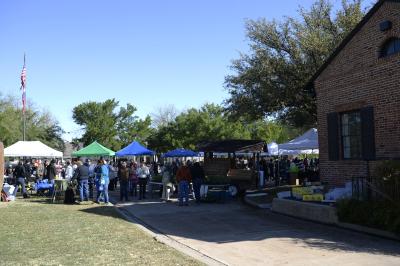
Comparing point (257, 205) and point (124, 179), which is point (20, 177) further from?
point (257, 205)

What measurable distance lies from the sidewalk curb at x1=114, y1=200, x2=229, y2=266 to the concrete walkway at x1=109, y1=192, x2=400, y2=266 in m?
0.10

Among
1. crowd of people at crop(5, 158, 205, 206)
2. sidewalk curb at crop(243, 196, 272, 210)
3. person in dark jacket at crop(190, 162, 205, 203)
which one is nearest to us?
sidewalk curb at crop(243, 196, 272, 210)

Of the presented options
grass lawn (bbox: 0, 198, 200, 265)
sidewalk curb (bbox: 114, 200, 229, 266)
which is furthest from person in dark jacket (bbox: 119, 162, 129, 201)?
sidewalk curb (bbox: 114, 200, 229, 266)

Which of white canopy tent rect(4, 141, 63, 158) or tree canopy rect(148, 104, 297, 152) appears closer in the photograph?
white canopy tent rect(4, 141, 63, 158)

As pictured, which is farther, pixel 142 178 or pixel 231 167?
pixel 231 167

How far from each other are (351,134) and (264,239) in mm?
5703

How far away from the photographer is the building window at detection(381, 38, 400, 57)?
12863mm

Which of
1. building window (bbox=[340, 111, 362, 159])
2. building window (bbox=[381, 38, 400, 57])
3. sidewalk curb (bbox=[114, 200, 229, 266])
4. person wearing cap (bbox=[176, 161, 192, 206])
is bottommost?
sidewalk curb (bbox=[114, 200, 229, 266])

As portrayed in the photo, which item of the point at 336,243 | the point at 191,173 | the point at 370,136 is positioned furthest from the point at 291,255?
the point at 191,173

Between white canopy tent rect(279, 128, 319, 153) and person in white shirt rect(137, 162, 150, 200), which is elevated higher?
white canopy tent rect(279, 128, 319, 153)

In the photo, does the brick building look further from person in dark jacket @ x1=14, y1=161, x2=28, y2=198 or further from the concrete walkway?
person in dark jacket @ x1=14, y1=161, x2=28, y2=198

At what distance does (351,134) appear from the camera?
14.2m

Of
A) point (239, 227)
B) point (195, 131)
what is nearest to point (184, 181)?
point (239, 227)

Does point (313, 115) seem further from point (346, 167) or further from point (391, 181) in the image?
point (391, 181)
